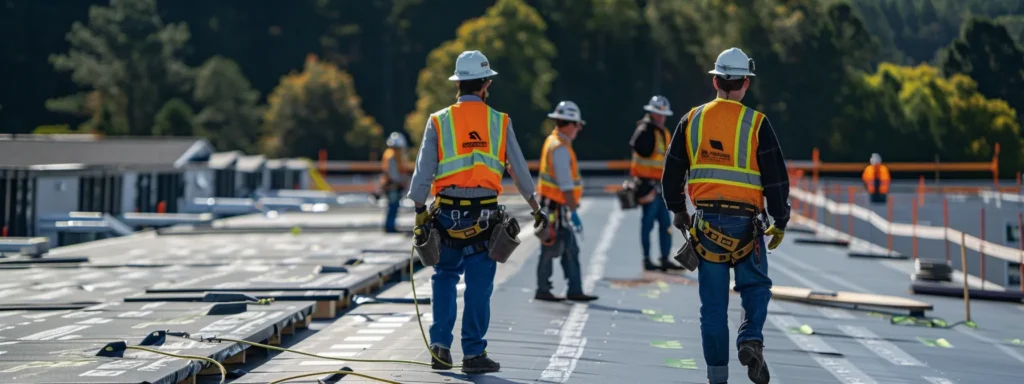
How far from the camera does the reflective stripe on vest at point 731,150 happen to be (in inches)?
315

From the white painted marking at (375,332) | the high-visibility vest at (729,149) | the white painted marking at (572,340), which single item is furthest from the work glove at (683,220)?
the white painted marking at (375,332)

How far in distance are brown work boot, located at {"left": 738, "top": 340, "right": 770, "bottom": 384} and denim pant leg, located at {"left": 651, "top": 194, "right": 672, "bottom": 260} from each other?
25.4 ft

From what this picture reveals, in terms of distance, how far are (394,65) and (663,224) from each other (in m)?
88.4

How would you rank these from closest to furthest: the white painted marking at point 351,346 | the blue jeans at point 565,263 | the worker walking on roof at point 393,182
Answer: the white painted marking at point 351,346 → the blue jeans at point 565,263 → the worker walking on roof at point 393,182

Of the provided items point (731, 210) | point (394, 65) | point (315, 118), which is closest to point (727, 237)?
point (731, 210)

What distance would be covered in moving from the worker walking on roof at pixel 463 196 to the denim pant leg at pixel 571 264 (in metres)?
4.39

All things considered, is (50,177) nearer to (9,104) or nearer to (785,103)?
(785,103)

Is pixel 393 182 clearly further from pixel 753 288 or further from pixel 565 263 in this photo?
pixel 753 288

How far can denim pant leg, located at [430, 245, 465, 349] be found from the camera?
8602mm

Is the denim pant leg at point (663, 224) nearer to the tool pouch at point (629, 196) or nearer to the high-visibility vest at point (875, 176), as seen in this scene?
the tool pouch at point (629, 196)

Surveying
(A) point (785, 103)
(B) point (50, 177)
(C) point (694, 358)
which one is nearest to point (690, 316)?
(C) point (694, 358)

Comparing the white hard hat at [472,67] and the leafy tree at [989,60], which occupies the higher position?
the leafy tree at [989,60]

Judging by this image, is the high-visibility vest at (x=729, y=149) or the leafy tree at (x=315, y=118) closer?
the high-visibility vest at (x=729, y=149)

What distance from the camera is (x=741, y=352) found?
25.9 ft
